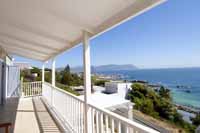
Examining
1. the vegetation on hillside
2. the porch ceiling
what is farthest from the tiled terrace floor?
the vegetation on hillside

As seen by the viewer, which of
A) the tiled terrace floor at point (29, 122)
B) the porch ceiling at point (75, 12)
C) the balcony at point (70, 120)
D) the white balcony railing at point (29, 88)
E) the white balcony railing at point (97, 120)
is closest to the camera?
the white balcony railing at point (97, 120)

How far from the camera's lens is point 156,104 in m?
7.72

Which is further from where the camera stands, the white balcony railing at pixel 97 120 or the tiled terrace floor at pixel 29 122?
the tiled terrace floor at pixel 29 122

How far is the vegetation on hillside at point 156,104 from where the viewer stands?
6.65m

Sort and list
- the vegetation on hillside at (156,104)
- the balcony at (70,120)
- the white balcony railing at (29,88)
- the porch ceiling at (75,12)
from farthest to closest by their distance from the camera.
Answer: the white balcony railing at (29,88)
the vegetation on hillside at (156,104)
the balcony at (70,120)
the porch ceiling at (75,12)

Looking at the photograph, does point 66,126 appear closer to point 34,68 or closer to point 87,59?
point 87,59

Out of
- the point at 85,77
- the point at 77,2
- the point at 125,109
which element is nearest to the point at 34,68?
the point at 125,109

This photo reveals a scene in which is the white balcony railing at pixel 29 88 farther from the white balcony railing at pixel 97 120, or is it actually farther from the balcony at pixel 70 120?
the white balcony railing at pixel 97 120

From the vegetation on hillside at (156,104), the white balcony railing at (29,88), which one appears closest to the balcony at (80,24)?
the vegetation on hillside at (156,104)

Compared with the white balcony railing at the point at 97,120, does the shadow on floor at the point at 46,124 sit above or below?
below

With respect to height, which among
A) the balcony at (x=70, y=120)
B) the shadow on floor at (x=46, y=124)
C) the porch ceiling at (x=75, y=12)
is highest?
the porch ceiling at (x=75, y=12)

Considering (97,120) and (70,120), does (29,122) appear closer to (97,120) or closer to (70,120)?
(70,120)

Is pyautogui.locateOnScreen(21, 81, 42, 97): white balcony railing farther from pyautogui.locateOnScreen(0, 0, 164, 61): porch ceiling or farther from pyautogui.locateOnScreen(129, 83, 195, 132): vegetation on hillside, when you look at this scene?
pyautogui.locateOnScreen(0, 0, 164, 61): porch ceiling

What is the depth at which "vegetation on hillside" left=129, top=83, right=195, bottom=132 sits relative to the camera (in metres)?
6.65
